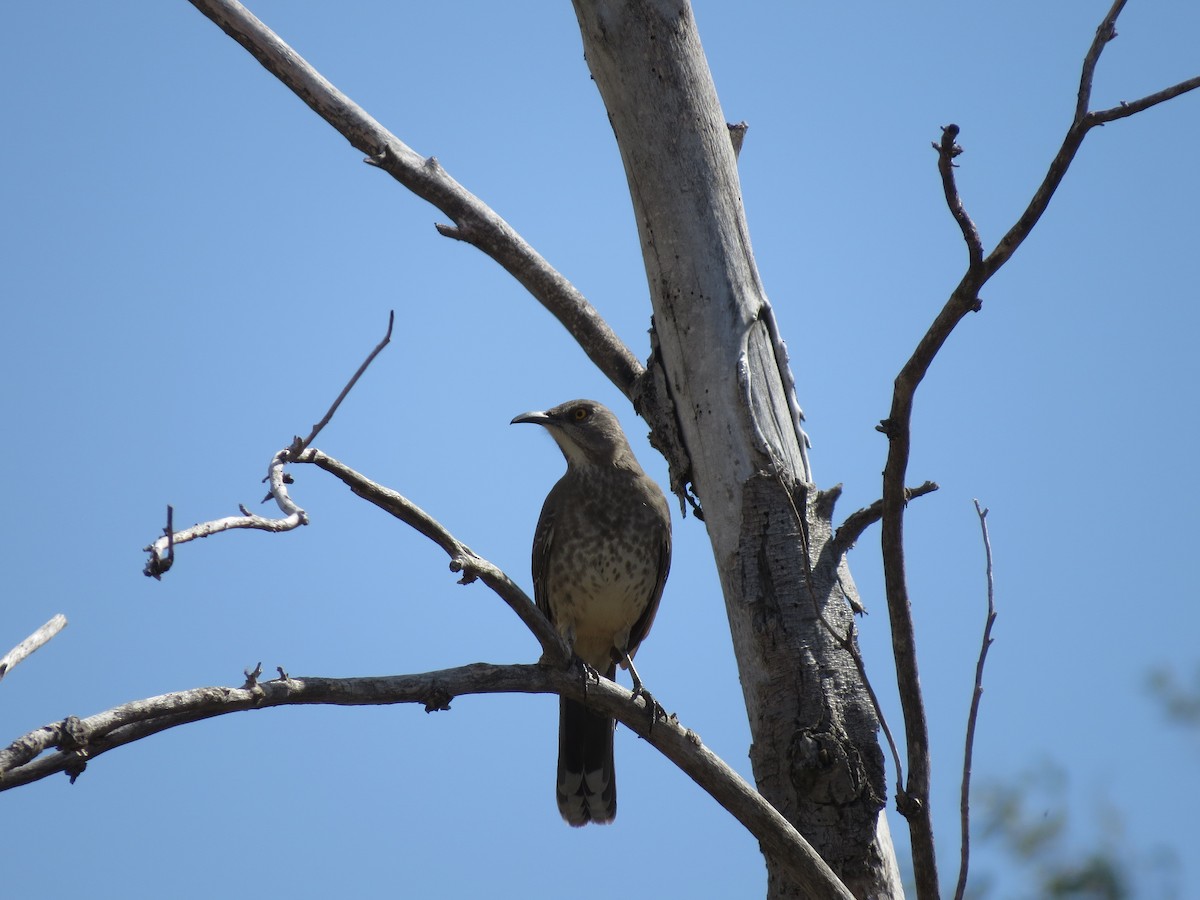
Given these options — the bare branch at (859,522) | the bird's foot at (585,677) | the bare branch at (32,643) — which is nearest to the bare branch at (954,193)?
the bare branch at (859,522)

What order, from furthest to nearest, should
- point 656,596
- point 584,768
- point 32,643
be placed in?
point 656,596, point 584,768, point 32,643

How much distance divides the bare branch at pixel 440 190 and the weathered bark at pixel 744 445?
539mm

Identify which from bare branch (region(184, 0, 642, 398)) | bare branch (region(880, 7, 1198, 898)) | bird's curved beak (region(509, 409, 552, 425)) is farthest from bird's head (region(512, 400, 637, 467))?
bare branch (region(880, 7, 1198, 898))

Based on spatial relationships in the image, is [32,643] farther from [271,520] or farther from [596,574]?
[596,574]

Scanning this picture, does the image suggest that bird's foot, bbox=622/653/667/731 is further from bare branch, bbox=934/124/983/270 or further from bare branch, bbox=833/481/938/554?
bare branch, bbox=934/124/983/270

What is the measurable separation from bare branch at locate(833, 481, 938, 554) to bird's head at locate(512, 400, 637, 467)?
2698 millimetres

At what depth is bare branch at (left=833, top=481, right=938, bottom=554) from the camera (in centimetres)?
367

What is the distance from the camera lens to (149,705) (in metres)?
2.75

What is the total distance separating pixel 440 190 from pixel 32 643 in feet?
9.69

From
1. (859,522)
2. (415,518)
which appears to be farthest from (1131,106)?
(415,518)

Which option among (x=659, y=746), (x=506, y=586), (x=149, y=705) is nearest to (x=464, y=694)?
(x=506, y=586)

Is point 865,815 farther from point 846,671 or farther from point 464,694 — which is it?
point 464,694

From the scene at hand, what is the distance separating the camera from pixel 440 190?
4863mm

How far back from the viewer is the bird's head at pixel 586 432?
6633mm
